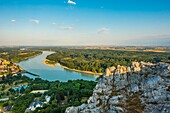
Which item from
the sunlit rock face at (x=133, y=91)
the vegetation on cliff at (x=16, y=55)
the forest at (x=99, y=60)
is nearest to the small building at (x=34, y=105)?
the sunlit rock face at (x=133, y=91)

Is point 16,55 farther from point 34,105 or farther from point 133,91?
point 133,91

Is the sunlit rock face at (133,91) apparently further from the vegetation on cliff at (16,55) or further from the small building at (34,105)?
the vegetation on cliff at (16,55)

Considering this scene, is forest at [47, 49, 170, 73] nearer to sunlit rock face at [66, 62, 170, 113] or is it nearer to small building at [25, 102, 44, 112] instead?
small building at [25, 102, 44, 112]

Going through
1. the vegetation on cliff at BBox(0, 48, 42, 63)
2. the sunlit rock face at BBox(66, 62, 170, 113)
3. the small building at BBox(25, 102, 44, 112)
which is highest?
the sunlit rock face at BBox(66, 62, 170, 113)

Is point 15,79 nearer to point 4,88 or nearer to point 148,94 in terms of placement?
point 4,88

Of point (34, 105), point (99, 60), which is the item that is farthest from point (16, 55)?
point (34, 105)

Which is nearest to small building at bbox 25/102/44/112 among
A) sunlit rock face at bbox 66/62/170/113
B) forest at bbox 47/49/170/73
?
sunlit rock face at bbox 66/62/170/113

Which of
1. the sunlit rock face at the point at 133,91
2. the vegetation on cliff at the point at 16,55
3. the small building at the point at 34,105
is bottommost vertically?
the small building at the point at 34,105

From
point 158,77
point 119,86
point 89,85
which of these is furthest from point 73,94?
point 158,77
